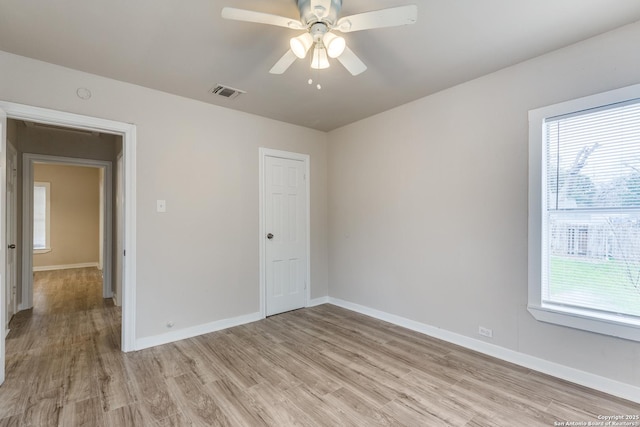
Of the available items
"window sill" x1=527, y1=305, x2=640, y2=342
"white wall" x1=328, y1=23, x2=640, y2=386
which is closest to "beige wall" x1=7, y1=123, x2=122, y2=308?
Result: "white wall" x1=328, y1=23, x2=640, y2=386

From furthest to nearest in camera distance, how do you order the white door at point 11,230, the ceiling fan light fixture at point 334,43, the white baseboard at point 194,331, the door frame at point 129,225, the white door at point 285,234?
the white door at point 285,234
the white door at point 11,230
the white baseboard at point 194,331
the door frame at point 129,225
the ceiling fan light fixture at point 334,43

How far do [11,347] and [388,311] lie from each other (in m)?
4.01

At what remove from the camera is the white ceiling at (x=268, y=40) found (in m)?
1.93

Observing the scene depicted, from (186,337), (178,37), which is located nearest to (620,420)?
(186,337)

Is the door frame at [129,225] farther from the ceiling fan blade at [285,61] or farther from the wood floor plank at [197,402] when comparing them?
the ceiling fan blade at [285,61]

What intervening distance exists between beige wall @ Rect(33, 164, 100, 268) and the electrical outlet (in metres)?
8.75

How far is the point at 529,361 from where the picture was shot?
2.58 meters

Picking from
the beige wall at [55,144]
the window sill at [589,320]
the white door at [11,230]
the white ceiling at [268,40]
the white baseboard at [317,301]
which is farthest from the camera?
the white baseboard at [317,301]

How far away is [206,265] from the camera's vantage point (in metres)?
3.50

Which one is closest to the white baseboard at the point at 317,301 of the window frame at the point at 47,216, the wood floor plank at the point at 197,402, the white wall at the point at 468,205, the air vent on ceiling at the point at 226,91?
the white wall at the point at 468,205

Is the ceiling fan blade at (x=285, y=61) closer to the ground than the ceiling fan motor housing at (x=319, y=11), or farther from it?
closer to the ground

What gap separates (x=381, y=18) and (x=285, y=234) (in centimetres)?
305

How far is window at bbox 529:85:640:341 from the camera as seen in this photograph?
2.14m

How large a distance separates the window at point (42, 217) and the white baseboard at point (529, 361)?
8.07m
